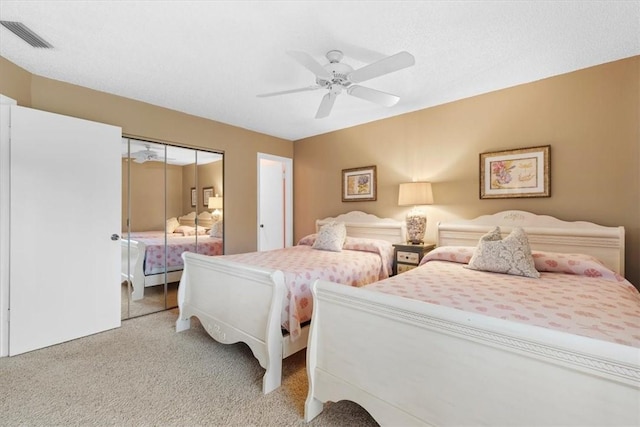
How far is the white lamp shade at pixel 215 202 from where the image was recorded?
13.1 ft

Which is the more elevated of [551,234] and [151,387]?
[551,234]

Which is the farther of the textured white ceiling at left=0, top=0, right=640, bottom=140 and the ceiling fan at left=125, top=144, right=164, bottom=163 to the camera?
the ceiling fan at left=125, top=144, right=164, bottom=163

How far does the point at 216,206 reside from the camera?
407 centimetres

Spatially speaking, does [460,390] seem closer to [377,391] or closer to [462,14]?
[377,391]

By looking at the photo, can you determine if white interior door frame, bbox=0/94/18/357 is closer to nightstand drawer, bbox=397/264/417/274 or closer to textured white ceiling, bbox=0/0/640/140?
textured white ceiling, bbox=0/0/640/140

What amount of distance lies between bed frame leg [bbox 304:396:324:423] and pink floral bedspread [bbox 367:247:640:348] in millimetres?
793

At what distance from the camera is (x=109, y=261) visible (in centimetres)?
294

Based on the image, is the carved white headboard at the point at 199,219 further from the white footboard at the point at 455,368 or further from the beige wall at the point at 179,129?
the white footboard at the point at 455,368

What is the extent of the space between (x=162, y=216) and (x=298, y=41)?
8.66 feet

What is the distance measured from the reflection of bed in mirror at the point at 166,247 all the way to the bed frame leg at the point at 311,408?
2.63m

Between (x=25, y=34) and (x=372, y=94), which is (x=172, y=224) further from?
(x=372, y=94)

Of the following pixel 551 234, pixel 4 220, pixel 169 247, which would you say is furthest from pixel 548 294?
pixel 4 220

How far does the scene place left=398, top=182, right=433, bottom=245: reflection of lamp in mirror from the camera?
11.3ft

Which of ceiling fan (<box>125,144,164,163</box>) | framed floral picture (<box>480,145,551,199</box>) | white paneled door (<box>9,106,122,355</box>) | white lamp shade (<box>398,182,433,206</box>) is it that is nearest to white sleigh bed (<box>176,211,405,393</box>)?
white paneled door (<box>9,106,122,355</box>)
